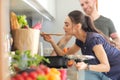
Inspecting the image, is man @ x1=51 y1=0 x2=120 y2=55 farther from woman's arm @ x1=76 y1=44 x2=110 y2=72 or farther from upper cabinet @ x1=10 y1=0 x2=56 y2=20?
woman's arm @ x1=76 y1=44 x2=110 y2=72

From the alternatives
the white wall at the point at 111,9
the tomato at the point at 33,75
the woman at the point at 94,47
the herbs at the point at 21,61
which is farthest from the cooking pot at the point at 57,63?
the white wall at the point at 111,9

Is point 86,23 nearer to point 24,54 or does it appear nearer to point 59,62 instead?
point 59,62

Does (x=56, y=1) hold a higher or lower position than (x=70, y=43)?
higher

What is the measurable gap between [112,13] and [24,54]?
1938 millimetres

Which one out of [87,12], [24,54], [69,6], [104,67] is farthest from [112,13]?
[24,54]

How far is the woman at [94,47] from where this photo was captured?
1542 millimetres

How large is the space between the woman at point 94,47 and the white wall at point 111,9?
1.08 meters

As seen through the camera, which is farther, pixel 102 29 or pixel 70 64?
pixel 102 29

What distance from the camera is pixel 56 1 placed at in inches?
109

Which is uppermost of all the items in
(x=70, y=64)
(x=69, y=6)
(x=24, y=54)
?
(x=69, y=6)

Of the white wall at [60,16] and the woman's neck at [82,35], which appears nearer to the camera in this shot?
the woman's neck at [82,35]

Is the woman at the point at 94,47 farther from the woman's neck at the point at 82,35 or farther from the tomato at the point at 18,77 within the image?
the tomato at the point at 18,77

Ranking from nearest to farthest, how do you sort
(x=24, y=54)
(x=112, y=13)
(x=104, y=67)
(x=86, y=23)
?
(x=24, y=54) → (x=104, y=67) → (x=86, y=23) → (x=112, y=13)

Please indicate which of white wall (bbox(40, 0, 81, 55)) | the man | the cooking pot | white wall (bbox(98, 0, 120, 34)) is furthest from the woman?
white wall (bbox(98, 0, 120, 34))
